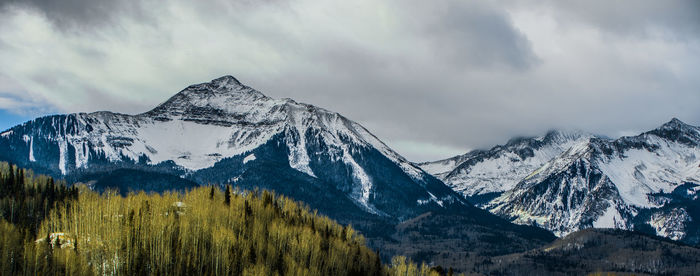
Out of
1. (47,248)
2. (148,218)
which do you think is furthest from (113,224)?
(47,248)

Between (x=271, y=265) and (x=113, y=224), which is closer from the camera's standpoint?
(x=113, y=224)

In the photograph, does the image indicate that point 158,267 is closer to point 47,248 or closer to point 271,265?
point 47,248

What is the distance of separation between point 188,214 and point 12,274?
64.8m

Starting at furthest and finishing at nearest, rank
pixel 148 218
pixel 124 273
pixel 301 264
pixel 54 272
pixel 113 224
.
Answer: pixel 301 264 → pixel 148 218 → pixel 113 224 → pixel 124 273 → pixel 54 272

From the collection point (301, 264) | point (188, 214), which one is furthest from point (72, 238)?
point (301, 264)

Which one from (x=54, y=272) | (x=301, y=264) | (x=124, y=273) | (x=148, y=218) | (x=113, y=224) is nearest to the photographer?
(x=54, y=272)

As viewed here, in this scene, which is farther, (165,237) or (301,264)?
(301,264)

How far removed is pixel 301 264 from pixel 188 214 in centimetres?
4184

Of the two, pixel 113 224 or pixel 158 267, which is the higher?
pixel 113 224

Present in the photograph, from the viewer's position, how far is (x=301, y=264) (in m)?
195

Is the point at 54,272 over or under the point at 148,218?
under

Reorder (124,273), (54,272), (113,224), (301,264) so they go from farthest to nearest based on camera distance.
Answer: (301,264) < (113,224) < (124,273) < (54,272)

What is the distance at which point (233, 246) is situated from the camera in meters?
179

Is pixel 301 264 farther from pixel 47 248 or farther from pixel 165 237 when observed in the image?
pixel 47 248
